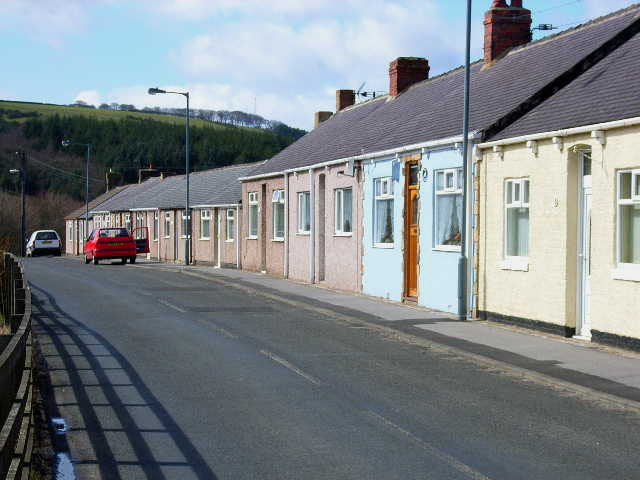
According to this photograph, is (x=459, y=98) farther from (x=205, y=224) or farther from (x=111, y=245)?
(x=111, y=245)

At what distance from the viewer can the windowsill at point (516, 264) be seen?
1699 centimetres

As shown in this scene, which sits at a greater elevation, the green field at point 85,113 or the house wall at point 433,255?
the green field at point 85,113

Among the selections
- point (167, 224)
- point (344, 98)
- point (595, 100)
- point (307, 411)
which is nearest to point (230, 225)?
point (344, 98)

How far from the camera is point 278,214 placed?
3441 cm

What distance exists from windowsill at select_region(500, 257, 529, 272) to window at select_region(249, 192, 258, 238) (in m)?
20.5

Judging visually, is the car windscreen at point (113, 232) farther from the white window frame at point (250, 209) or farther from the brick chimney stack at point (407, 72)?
the brick chimney stack at point (407, 72)

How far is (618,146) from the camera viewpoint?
46.4 feet

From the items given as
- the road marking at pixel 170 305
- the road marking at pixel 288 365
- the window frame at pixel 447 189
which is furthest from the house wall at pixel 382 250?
the road marking at pixel 288 365

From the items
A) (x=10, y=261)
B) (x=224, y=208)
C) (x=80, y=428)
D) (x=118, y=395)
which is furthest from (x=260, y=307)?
(x=224, y=208)

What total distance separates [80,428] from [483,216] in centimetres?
1167

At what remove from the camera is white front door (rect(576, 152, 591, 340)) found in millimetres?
15391

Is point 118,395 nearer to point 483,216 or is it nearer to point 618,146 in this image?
point 618,146

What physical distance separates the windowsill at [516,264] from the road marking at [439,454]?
28.2 feet

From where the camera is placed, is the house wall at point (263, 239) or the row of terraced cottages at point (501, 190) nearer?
the row of terraced cottages at point (501, 190)
